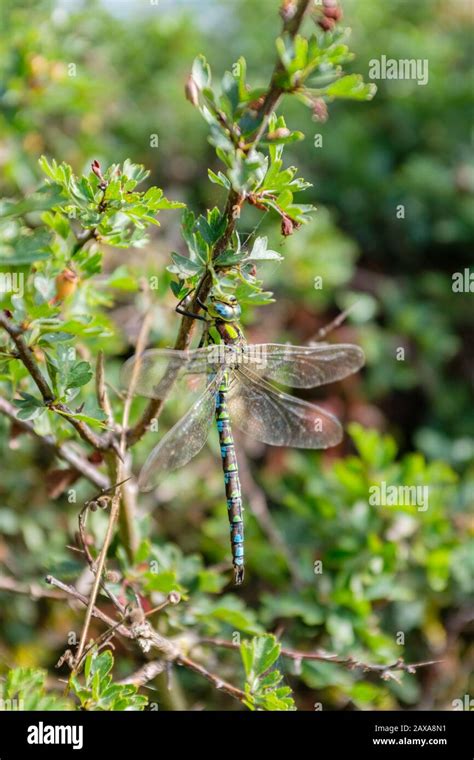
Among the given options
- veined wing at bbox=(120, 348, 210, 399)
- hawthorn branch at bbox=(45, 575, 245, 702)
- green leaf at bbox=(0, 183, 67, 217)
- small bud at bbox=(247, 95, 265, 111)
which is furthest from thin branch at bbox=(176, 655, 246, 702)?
small bud at bbox=(247, 95, 265, 111)

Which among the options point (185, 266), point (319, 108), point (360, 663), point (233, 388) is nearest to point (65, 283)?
point (185, 266)

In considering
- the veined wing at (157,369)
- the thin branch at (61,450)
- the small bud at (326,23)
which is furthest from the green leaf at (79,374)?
the small bud at (326,23)

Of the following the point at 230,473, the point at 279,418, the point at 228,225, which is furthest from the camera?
the point at 279,418

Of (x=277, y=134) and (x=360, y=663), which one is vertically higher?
(x=277, y=134)

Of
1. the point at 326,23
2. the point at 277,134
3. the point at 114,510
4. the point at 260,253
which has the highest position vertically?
the point at 326,23

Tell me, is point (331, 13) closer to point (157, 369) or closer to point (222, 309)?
point (222, 309)

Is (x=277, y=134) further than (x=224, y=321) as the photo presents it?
No
